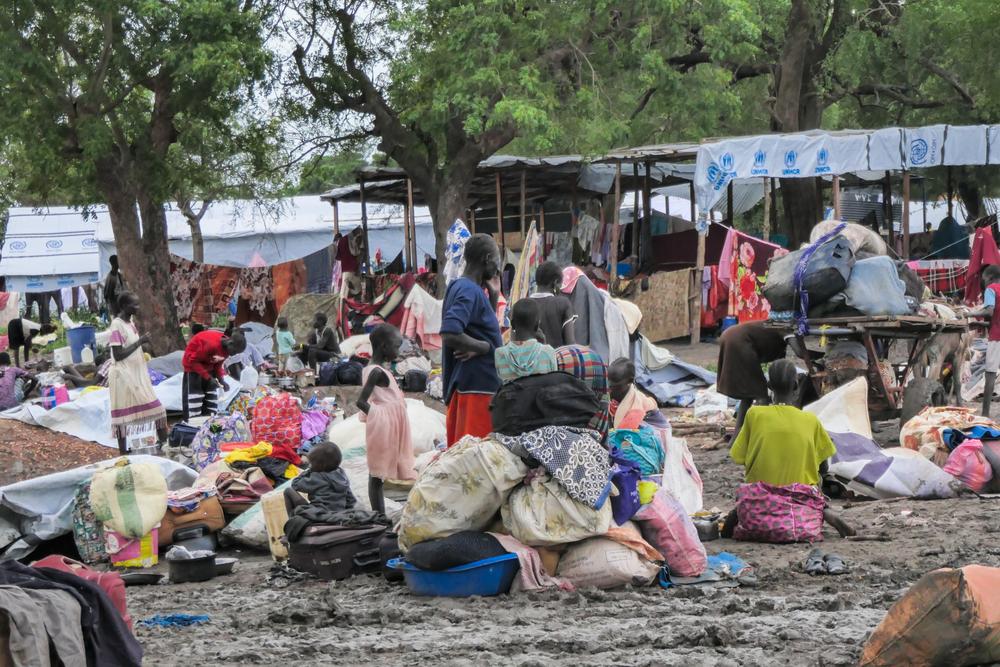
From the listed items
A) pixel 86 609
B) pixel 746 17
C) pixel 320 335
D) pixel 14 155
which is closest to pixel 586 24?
pixel 746 17

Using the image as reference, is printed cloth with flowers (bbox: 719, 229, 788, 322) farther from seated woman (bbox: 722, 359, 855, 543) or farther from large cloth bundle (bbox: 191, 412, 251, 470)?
seated woman (bbox: 722, 359, 855, 543)

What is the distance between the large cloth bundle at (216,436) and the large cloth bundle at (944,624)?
25.9 feet

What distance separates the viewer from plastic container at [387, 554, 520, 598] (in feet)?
20.8

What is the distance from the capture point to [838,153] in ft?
58.9

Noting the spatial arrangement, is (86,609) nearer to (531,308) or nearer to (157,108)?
(531,308)

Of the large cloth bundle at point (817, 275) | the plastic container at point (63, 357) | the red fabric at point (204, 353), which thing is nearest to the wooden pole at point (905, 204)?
the large cloth bundle at point (817, 275)

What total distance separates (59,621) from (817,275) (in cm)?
758

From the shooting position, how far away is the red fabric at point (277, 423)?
36.9 feet

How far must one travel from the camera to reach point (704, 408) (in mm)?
14273

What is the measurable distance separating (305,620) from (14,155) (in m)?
17.6

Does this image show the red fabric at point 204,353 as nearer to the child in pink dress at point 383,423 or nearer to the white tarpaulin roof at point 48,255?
the child in pink dress at point 383,423

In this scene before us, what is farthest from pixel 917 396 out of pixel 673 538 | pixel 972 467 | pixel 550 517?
pixel 550 517

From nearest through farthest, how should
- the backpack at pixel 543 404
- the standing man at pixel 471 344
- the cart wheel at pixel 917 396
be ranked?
the backpack at pixel 543 404 → the standing man at pixel 471 344 → the cart wheel at pixel 917 396

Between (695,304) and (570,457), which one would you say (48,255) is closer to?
(695,304)
